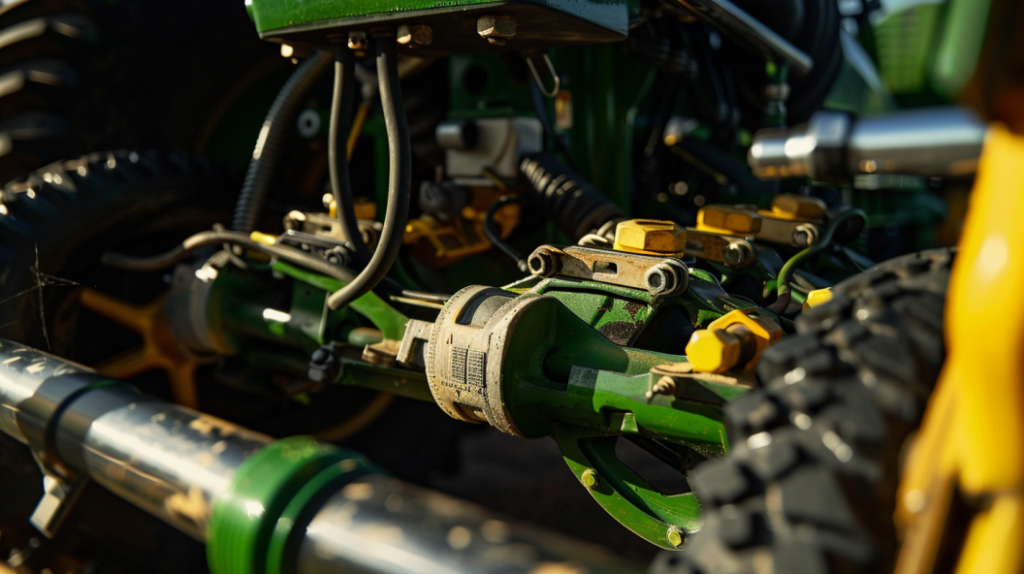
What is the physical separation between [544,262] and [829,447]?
658 mm

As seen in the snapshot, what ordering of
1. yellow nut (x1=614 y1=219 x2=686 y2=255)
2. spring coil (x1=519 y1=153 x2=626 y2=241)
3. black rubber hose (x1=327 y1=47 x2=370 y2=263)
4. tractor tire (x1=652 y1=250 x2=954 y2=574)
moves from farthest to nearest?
1. spring coil (x1=519 y1=153 x2=626 y2=241)
2. black rubber hose (x1=327 y1=47 x2=370 y2=263)
3. yellow nut (x1=614 y1=219 x2=686 y2=255)
4. tractor tire (x1=652 y1=250 x2=954 y2=574)

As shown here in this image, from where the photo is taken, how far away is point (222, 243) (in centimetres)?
164

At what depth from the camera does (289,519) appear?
63cm

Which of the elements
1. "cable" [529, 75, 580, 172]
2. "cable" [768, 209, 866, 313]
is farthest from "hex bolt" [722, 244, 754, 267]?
"cable" [529, 75, 580, 172]

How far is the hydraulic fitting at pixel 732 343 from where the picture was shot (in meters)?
0.86

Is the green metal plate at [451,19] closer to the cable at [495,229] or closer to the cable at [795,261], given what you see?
the cable at [495,229]

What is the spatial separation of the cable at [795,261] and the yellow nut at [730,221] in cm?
10

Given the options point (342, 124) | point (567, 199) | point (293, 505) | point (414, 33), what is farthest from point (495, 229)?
point (293, 505)

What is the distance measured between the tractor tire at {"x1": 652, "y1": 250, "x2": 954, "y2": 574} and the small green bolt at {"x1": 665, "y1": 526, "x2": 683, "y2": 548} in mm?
424

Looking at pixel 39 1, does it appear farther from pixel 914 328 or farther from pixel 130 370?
pixel 914 328

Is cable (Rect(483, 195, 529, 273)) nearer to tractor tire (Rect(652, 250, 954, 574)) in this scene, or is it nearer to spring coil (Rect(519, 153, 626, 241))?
spring coil (Rect(519, 153, 626, 241))

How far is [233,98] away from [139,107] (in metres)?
0.26

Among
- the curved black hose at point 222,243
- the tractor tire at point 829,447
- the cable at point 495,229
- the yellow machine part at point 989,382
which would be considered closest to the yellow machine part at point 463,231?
the cable at point 495,229

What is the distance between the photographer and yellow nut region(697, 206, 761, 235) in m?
1.44
